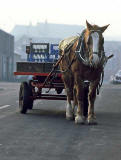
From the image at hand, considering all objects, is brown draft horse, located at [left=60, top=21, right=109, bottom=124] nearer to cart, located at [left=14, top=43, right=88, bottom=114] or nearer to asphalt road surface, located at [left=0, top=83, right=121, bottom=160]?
asphalt road surface, located at [left=0, top=83, right=121, bottom=160]

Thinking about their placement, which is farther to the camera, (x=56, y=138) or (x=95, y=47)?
(x=95, y=47)

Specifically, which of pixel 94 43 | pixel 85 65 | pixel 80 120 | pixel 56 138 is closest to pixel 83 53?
pixel 85 65

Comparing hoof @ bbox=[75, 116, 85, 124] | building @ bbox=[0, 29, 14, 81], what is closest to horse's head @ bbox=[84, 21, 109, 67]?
hoof @ bbox=[75, 116, 85, 124]

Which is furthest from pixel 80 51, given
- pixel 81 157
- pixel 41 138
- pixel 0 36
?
pixel 0 36

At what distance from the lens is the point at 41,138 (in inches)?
387

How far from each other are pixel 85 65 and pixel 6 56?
76357 millimetres

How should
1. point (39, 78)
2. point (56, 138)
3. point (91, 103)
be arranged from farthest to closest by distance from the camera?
point (39, 78)
point (91, 103)
point (56, 138)

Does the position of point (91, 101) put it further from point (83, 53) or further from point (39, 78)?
point (39, 78)

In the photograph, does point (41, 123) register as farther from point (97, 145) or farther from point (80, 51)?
point (97, 145)

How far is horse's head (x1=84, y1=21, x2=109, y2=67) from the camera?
38.5 feet

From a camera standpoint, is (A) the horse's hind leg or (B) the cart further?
(B) the cart

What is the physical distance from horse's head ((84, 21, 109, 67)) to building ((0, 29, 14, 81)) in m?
71.4

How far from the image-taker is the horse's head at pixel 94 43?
11734mm

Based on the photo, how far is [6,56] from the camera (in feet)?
289
